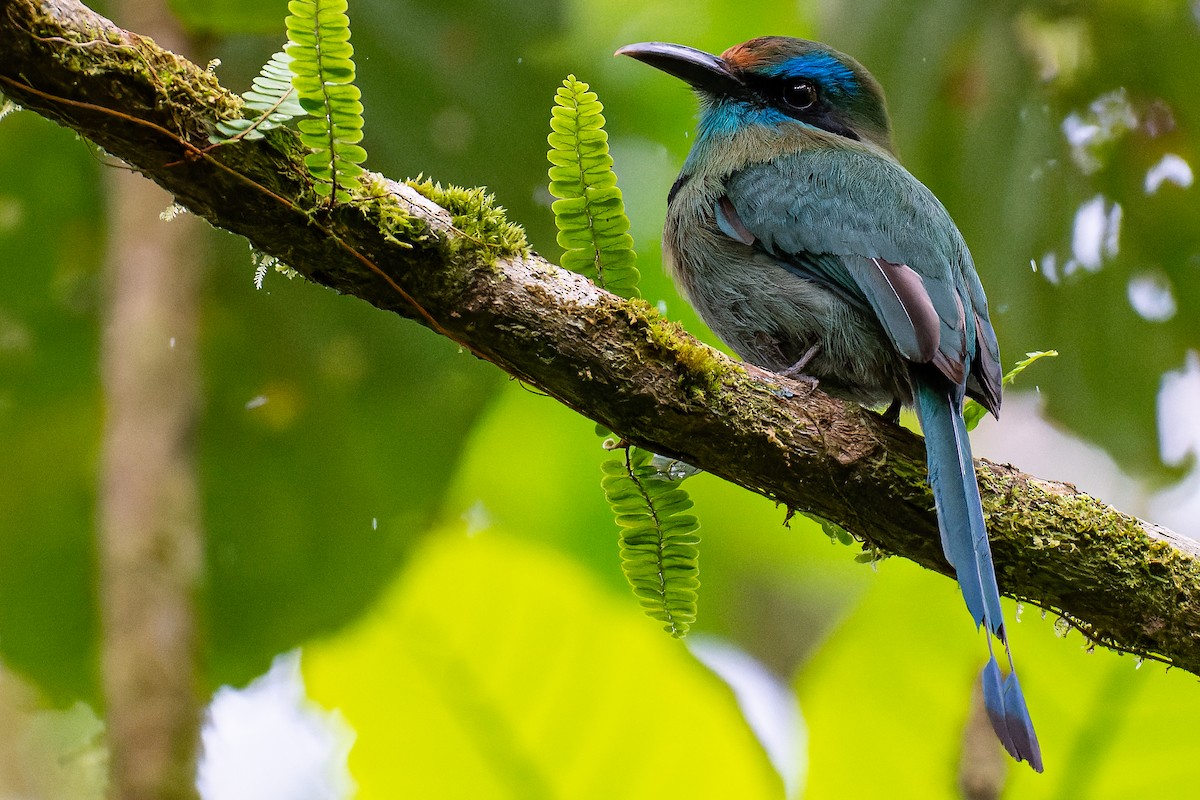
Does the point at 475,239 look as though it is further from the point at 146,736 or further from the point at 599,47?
the point at 599,47

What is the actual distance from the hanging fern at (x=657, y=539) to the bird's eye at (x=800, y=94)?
1389 millimetres

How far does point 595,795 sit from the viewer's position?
262 centimetres

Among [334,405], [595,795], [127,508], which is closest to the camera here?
[127,508]

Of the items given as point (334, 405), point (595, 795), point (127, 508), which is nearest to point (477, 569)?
point (595, 795)

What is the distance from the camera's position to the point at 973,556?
1958 mm

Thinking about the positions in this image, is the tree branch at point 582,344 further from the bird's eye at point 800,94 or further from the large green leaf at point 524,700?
the bird's eye at point 800,94

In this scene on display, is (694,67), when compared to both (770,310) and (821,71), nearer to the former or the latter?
(821,71)

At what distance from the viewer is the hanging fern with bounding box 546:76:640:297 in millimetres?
2055

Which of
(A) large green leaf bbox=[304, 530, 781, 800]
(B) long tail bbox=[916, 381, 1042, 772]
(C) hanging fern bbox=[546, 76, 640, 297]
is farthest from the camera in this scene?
(A) large green leaf bbox=[304, 530, 781, 800]

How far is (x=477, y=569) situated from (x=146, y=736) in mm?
803

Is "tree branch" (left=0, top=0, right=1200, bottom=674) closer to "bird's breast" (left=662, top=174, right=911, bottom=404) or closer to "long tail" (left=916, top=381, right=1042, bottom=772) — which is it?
"long tail" (left=916, top=381, right=1042, bottom=772)

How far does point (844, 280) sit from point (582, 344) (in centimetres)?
79

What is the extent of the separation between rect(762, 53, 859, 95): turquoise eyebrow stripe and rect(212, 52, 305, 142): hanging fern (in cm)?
174

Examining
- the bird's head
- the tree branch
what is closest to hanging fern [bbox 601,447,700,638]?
the tree branch
